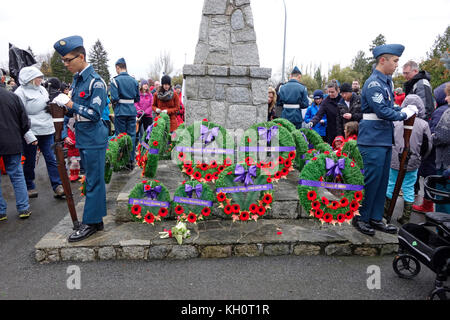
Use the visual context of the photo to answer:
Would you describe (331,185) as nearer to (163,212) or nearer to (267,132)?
(267,132)

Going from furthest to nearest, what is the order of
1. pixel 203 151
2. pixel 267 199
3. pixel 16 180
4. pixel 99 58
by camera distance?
pixel 99 58
pixel 16 180
pixel 203 151
pixel 267 199

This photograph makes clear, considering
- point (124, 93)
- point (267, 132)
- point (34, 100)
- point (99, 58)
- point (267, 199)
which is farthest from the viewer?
point (99, 58)

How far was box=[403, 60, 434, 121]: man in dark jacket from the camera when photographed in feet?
18.2

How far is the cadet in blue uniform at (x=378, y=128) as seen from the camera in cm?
382

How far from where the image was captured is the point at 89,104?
3.68 metres

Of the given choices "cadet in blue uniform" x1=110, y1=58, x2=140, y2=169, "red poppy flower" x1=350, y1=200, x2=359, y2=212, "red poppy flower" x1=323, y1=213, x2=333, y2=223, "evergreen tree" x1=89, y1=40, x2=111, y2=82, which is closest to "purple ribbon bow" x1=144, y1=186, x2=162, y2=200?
"red poppy flower" x1=323, y1=213, x2=333, y2=223

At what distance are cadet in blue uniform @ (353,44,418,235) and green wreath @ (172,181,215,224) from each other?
1990mm

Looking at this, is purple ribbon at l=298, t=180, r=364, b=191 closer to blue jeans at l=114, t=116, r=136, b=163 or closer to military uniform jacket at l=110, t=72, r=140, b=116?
blue jeans at l=114, t=116, r=136, b=163

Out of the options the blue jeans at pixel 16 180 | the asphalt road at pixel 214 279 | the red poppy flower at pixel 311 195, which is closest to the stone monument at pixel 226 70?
the red poppy flower at pixel 311 195

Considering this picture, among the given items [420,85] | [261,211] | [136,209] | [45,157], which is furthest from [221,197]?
[420,85]

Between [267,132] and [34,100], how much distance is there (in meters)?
3.92

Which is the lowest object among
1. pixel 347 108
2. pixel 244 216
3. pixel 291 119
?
pixel 244 216

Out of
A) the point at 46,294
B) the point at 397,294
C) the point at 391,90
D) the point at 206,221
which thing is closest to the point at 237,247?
A: the point at 206,221

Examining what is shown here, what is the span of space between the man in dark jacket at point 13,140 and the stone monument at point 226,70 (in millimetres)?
2600
